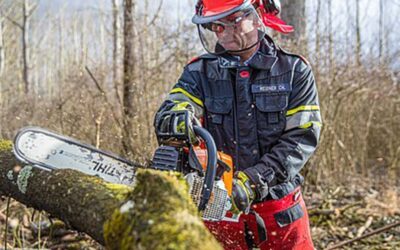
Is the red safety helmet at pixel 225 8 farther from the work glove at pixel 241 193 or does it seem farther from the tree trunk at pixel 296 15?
the tree trunk at pixel 296 15

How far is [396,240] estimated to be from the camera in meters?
4.59

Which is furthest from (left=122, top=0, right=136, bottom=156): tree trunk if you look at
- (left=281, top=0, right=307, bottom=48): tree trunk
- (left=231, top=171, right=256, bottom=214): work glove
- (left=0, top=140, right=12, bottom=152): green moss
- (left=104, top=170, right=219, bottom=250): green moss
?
(left=104, top=170, right=219, bottom=250): green moss

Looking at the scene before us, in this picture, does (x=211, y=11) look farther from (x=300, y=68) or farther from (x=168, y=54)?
(x=168, y=54)

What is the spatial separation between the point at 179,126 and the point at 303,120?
69cm

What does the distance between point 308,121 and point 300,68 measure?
0.26m

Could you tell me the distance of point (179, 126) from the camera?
6.49ft

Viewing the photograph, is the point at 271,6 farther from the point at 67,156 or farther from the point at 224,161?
the point at 67,156

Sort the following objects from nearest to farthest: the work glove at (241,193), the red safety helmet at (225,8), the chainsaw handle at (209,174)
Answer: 1. the chainsaw handle at (209,174)
2. the work glove at (241,193)
3. the red safety helmet at (225,8)

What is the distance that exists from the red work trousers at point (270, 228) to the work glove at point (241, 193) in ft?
0.99

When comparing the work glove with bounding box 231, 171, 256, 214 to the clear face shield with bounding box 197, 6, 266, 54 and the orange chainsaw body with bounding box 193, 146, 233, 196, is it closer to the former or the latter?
the orange chainsaw body with bounding box 193, 146, 233, 196

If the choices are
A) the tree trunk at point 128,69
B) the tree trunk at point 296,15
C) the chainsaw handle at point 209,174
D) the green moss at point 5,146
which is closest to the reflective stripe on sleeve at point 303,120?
the chainsaw handle at point 209,174

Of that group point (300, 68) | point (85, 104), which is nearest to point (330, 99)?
point (85, 104)

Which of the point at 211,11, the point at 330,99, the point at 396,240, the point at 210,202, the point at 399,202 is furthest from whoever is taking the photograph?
the point at 330,99

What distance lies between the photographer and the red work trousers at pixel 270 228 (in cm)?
243
